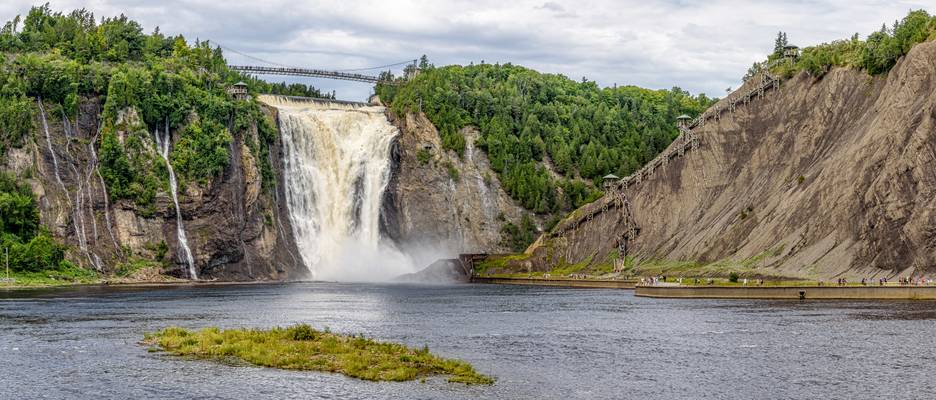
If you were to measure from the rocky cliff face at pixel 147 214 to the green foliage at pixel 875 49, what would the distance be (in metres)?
81.3

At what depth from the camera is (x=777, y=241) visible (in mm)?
129250

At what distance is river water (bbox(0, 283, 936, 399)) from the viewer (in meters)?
54.9

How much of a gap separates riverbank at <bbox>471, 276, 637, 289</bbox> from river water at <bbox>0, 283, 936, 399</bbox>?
99.6ft

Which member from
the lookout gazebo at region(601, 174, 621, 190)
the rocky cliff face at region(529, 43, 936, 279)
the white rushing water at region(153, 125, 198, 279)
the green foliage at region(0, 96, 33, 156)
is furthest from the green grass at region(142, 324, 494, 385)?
the lookout gazebo at region(601, 174, 621, 190)

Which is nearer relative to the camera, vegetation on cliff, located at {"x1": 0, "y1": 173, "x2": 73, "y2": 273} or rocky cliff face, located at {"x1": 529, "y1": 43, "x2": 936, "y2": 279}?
rocky cliff face, located at {"x1": 529, "y1": 43, "x2": 936, "y2": 279}

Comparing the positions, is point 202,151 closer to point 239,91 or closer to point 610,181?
point 239,91

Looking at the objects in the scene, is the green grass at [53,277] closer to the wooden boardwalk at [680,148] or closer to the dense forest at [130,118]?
the dense forest at [130,118]

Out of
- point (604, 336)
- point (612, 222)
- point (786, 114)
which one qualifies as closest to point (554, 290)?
point (612, 222)

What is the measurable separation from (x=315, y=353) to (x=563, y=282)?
333 ft

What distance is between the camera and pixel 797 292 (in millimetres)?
110500

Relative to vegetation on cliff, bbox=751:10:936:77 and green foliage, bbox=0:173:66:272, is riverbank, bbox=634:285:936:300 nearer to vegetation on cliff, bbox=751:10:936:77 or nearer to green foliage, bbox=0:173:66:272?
vegetation on cliff, bbox=751:10:936:77

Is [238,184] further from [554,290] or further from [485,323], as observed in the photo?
[485,323]

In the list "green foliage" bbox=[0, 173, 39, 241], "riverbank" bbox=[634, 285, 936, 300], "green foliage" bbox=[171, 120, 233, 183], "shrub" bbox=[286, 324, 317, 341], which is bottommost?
"shrub" bbox=[286, 324, 317, 341]

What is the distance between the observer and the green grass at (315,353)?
5841 centimetres
